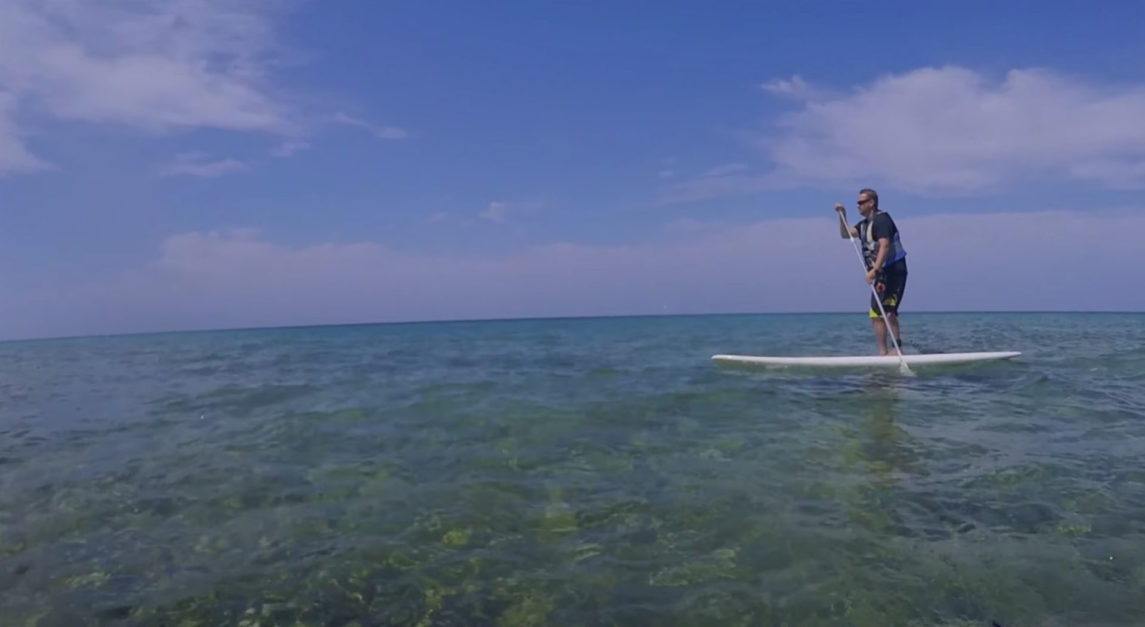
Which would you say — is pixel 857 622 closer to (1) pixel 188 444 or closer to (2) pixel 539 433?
(2) pixel 539 433

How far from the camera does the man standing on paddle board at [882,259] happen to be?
13195 millimetres

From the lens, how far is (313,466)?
7285 millimetres

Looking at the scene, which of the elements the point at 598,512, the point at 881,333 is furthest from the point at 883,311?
the point at 598,512

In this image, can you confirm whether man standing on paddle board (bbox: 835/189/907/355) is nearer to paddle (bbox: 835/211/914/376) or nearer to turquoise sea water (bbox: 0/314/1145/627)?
paddle (bbox: 835/211/914/376)

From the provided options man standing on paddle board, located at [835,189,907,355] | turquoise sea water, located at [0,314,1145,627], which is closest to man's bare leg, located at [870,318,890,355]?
man standing on paddle board, located at [835,189,907,355]

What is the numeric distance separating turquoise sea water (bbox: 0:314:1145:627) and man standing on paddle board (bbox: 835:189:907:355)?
3.17 metres

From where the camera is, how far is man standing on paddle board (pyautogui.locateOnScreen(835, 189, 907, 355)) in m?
13.2

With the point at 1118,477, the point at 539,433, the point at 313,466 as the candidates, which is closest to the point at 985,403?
the point at 1118,477

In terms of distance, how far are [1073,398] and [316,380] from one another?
48.5 feet

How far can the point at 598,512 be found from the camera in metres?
5.46

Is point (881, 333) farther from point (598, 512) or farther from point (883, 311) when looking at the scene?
point (598, 512)

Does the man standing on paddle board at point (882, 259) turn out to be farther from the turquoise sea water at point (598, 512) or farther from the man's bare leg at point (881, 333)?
the turquoise sea water at point (598, 512)

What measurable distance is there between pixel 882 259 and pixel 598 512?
9.98 meters

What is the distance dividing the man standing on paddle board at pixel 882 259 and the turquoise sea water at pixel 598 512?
317cm
